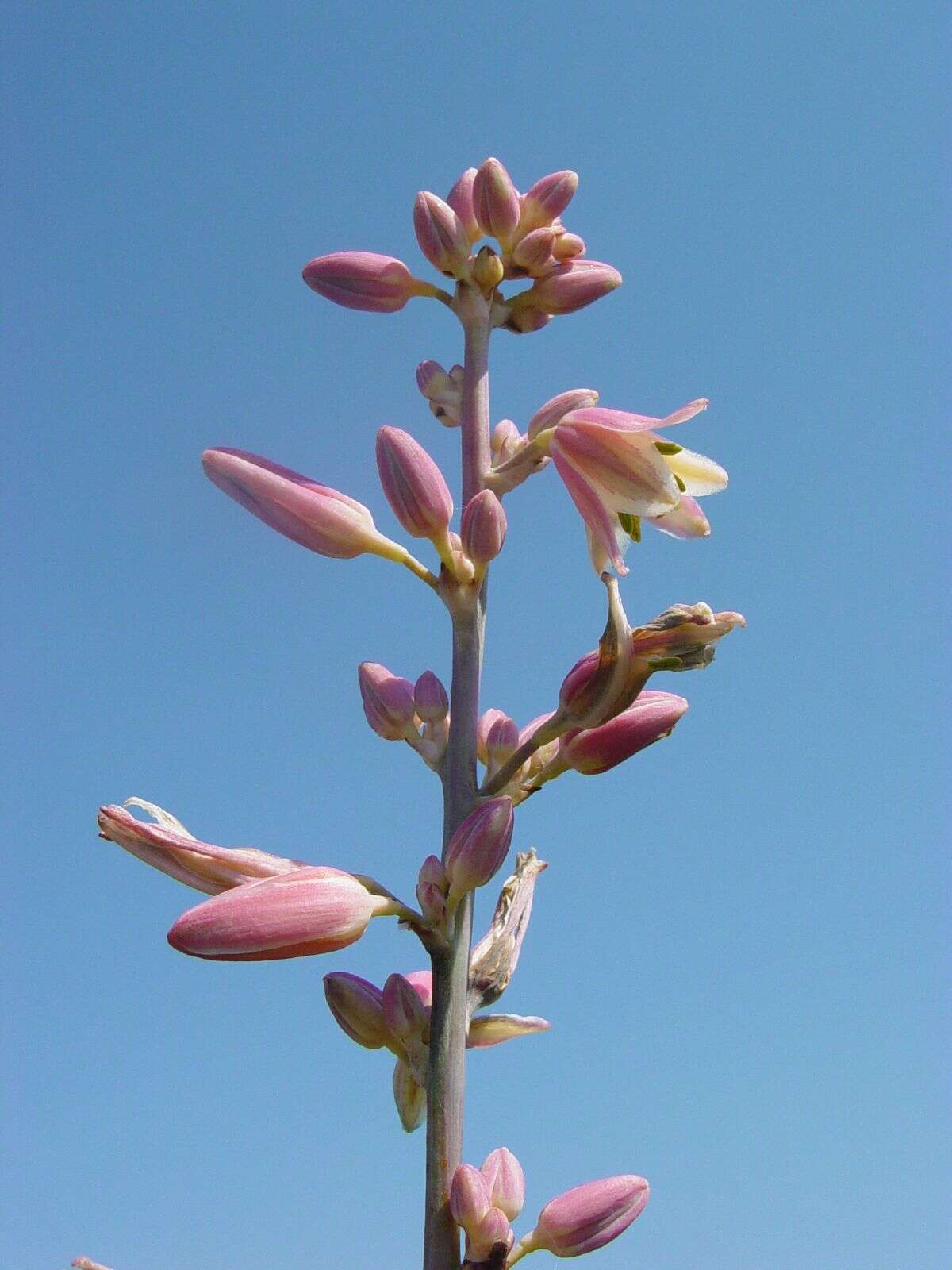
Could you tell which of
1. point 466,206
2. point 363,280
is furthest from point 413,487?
point 466,206

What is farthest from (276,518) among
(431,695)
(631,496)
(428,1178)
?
(428,1178)

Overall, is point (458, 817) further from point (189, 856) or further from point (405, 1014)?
point (189, 856)

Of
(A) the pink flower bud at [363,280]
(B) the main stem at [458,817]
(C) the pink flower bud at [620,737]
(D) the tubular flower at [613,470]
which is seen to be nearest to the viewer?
(B) the main stem at [458,817]

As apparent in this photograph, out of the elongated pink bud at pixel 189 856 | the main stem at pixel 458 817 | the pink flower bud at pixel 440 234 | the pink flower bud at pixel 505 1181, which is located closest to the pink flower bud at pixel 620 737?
the main stem at pixel 458 817

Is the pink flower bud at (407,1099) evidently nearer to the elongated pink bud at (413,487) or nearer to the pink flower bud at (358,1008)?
the pink flower bud at (358,1008)

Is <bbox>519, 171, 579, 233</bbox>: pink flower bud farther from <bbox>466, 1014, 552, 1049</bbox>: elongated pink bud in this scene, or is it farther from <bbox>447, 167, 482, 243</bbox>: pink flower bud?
<bbox>466, 1014, 552, 1049</bbox>: elongated pink bud

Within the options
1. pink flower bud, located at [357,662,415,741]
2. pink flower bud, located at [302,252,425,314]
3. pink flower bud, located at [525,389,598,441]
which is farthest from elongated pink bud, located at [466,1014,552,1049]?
pink flower bud, located at [302,252,425,314]
